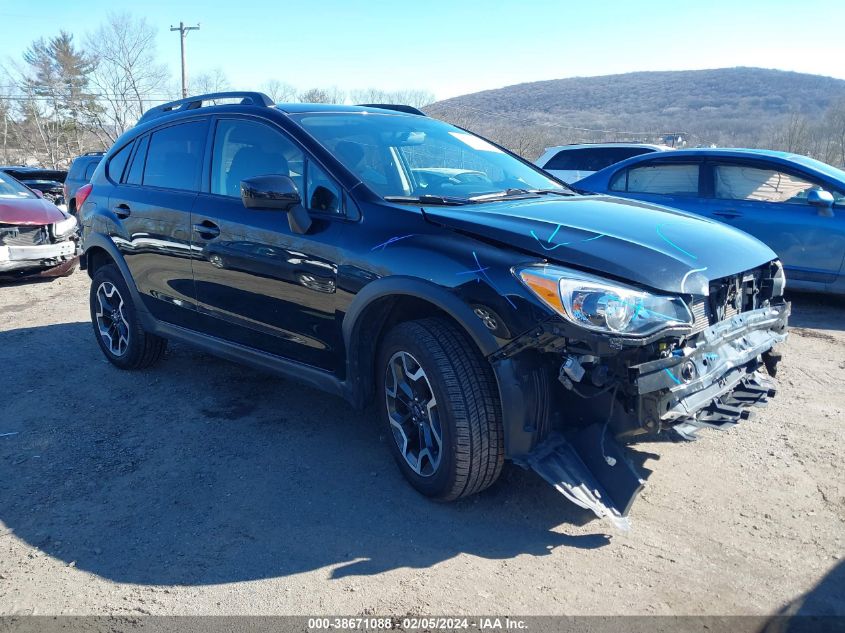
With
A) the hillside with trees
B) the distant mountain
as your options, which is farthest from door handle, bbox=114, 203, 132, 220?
the distant mountain

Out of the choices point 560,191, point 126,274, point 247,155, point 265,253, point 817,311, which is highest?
point 247,155

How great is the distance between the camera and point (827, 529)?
3043 mm

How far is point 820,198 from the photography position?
22.2ft

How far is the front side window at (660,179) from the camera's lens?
7629 millimetres

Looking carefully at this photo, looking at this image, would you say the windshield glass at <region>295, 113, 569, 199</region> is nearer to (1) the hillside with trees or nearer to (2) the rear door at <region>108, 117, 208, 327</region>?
(2) the rear door at <region>108, 117, 208, 327</region>

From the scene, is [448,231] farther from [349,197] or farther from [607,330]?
[607,330]

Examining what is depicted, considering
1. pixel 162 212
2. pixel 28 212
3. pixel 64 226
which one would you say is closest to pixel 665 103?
pixel 64 226

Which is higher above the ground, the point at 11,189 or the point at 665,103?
the point at 665,103

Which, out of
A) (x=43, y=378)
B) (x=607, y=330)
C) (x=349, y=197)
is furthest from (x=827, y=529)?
(x=43, y=378)

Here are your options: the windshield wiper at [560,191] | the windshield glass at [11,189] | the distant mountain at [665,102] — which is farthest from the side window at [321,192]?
the distant mountain at [665,102]

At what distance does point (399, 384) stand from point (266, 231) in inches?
46.9

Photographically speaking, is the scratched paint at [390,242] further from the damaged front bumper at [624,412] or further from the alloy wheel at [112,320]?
the alloy wheel at [112,320]

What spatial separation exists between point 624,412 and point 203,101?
3551mm

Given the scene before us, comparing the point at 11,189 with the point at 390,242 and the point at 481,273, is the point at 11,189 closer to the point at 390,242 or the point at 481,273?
the point at 390,242
